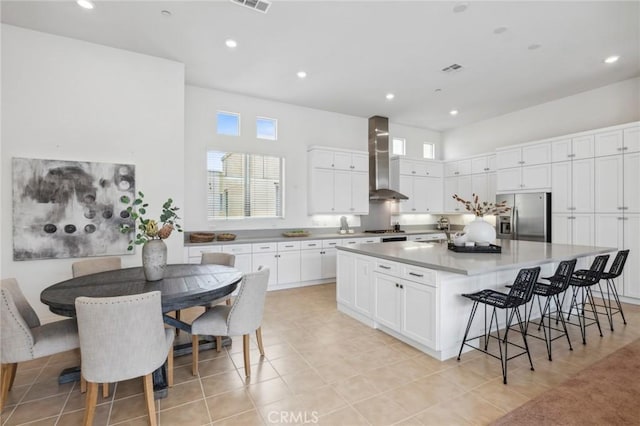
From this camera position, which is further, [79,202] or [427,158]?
[427,158]

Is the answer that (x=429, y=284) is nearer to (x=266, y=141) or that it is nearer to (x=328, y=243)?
(x=328, y=243)

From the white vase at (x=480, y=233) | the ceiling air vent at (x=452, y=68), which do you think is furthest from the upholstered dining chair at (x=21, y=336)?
the ceiling air vent at (x=452, y=68)

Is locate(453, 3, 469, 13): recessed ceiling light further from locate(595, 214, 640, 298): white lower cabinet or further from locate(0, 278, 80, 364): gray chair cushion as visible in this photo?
locate(0, 278, 80, 364): gray chair cushion

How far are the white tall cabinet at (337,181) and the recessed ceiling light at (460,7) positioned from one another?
127 inches

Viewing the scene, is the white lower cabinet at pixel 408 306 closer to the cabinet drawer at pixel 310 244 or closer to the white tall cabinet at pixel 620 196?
the cabinet drawer at pixel 310 244

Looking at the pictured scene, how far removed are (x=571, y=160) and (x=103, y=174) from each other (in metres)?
7.07

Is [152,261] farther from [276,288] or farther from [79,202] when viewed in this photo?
Answer: [276,288]

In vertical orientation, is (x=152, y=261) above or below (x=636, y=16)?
below

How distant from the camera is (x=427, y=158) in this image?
778 centimetres

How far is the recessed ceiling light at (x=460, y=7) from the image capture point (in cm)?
298

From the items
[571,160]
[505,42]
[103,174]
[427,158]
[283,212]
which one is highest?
[505,42]

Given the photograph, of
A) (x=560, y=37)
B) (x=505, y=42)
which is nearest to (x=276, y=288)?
(x=505, y=42)

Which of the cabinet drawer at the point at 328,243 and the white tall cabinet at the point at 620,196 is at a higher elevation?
the white tall cabinet at the point at 620,196

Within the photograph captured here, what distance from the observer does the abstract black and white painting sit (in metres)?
3.44
